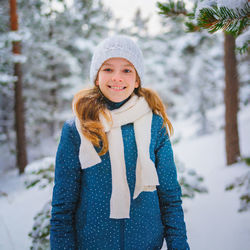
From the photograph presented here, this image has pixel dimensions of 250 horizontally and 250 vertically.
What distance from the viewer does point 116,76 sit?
1516mm

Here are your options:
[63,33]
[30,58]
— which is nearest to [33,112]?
[30,58]

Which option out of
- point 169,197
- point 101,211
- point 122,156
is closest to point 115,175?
point 122,156

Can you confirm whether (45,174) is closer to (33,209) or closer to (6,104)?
(33,209)

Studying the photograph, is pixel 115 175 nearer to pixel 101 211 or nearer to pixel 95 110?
pixel 101 211

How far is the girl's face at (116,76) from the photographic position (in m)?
1.53

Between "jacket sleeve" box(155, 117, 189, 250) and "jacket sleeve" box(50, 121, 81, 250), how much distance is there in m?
0.67

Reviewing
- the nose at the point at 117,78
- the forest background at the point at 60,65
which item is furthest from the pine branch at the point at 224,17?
the forest background at the point at 60,65

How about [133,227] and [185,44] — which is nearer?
[133,227]

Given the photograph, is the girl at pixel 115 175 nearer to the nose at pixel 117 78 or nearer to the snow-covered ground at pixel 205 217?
the nose at pixel 117 78

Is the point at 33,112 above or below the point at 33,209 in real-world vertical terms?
above

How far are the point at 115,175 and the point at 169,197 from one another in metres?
0.48

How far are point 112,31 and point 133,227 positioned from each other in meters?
12.9

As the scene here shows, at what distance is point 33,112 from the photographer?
33.5 feet

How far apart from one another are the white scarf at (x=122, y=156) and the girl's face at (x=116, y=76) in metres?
0.12
